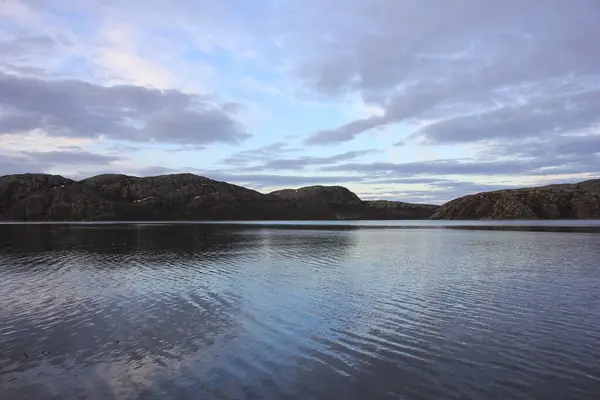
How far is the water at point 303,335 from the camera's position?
13.6 metres

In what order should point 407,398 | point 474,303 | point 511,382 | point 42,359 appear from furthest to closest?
1. point 474,303
2. point 42,359
3. point 511,382
4. point 407,398

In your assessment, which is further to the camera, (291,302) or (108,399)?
(291,302)

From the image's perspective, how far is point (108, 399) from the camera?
1263cm

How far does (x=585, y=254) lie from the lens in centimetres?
5259

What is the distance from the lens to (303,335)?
19422 millimetres

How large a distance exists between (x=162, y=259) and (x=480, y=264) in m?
35.5

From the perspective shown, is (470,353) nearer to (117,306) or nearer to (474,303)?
(474,303)

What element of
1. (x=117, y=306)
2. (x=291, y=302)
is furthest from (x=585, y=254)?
(x=117, y=306)

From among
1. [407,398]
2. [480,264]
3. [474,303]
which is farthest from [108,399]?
[480,264]

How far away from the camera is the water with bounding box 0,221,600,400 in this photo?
13595 mm

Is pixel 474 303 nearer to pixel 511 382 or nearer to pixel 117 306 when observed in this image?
pixel 511 382

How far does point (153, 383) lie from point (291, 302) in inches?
539

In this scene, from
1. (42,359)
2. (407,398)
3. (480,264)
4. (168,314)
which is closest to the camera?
(407,398)

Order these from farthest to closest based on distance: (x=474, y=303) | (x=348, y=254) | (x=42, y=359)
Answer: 1. (x=348, y=254)
2. (x=474, y=303)
3. (x=42, y=359)
